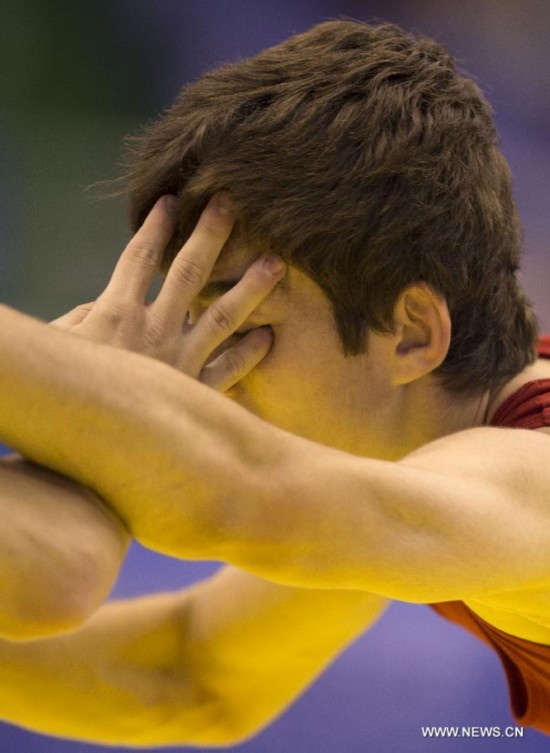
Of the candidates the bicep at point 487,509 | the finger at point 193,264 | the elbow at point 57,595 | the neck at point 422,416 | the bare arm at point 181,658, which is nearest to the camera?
the elbow at point 57,595

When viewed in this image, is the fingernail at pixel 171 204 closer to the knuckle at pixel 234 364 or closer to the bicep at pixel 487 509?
the knuckle at pixel 234 364

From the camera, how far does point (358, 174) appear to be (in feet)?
3.50

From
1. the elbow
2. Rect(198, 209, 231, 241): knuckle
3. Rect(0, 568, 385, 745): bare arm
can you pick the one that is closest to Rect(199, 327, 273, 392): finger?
Rect(198, 209, 231, 241): knuckle

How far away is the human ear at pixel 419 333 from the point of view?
1.12 metres

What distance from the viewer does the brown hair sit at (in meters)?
1.07

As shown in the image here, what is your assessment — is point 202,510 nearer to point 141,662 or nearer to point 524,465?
point 524,465

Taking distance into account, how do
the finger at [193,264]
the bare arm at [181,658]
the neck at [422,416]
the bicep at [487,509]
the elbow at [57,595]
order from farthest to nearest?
the bare arm at [181,658], the neck at [422,416], the finger at [193,264], the bicep at [487,509], the elbow at [57,595]

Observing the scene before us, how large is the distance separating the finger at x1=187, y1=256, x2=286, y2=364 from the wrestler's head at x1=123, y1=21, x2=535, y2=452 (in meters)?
0.03

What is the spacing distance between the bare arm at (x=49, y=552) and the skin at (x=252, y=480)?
0.06 ft

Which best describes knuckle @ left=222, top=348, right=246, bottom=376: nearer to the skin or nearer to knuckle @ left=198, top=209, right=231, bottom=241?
the skin

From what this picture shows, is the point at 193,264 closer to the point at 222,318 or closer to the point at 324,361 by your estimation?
the point at 222,318

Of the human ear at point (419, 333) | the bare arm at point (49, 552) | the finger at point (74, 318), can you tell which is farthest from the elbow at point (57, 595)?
the human ear at point (419, 333)

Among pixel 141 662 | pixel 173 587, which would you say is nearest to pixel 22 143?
pixel 173 587

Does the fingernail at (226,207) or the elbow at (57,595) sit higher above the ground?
the fingernail at (226,207)
